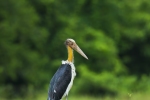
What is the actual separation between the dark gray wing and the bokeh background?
12.8m

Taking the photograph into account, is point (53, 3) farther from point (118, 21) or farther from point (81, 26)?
point (118, 21)

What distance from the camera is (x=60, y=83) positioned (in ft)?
27.1

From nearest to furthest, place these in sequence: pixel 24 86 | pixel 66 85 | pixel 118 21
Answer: pixel 66 85 → pixel 24 86 → pixel 118 21

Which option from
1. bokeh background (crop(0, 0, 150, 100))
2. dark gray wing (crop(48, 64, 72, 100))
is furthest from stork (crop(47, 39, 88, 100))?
bokeh background (crop(0, 0, 150, 100))

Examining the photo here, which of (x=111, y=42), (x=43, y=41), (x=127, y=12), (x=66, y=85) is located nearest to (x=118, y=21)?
(x=127, y=12)

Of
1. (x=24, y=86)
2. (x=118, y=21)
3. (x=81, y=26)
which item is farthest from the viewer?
(x=118, y=21)

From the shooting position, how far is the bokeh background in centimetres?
2347

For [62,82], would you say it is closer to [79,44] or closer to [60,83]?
[60,83]

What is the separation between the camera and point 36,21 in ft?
80.7

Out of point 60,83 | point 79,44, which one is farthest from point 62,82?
point 79,44

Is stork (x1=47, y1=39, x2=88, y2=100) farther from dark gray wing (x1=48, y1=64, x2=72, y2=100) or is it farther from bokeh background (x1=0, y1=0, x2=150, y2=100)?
bokeh background (x1=0, y1=0, x2=150, y2=100)

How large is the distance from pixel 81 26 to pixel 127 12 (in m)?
2.60

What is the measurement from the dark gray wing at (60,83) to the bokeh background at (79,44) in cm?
1284

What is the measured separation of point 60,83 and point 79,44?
16.5m
